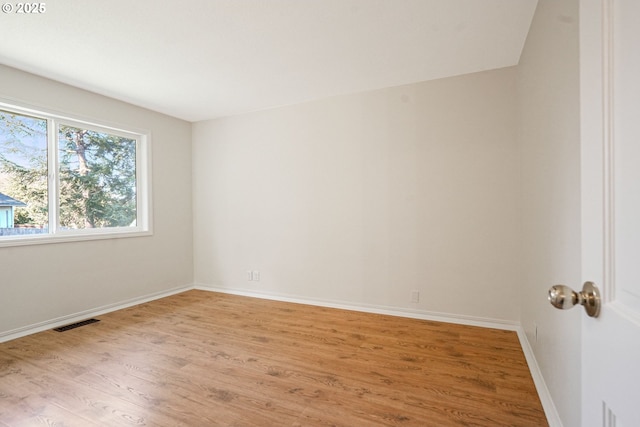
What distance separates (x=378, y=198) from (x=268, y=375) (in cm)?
209

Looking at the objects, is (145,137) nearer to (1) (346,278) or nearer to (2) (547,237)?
(1) (346,278)

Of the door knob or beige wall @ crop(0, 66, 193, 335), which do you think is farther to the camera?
beige wall @ crop(0, 66, 193, 335)

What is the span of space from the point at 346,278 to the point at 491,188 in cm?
182

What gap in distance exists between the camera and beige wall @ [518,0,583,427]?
51.6 inches

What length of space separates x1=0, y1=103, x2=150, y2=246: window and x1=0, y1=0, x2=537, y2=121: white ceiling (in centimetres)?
55

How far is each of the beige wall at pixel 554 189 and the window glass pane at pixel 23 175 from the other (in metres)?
4.35

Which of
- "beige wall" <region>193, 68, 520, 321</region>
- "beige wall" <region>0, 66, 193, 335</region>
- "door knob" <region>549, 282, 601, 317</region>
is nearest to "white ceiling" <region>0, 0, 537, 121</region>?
"beige wall" <region>0, 66, 193, 335</region>

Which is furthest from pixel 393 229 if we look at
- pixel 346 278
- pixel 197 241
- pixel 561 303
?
pixel 197 241

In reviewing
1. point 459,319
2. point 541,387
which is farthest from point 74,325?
point 541,387

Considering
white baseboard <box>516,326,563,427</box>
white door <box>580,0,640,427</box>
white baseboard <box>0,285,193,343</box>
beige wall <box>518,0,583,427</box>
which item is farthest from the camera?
white baseboard <box>0,285,193,343</box>

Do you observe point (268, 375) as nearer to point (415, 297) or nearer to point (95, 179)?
point (415, 297)

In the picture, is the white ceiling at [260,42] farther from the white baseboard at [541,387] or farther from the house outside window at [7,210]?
the white baseboard at [541,387]

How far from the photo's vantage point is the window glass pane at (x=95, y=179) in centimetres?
327

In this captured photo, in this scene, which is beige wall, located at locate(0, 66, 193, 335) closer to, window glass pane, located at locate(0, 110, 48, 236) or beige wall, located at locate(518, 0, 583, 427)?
window glass pane, located at locate(0, 110, 48, 236)
